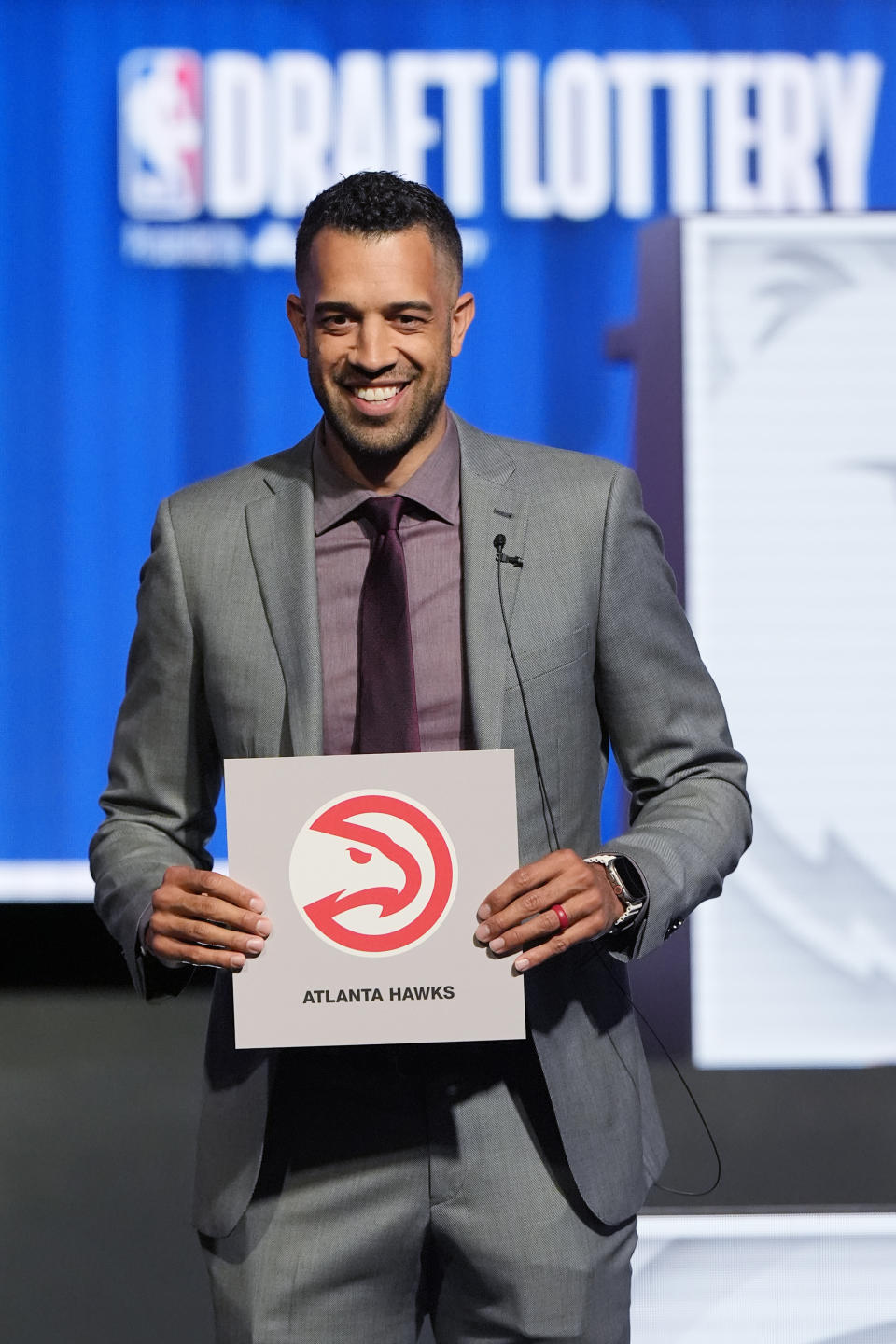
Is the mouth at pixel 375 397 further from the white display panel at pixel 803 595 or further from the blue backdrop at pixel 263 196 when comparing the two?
the blue backdrop at pixel 263 196

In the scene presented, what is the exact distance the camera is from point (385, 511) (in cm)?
139

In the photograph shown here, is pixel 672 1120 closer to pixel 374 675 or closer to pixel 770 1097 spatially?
pixel 770 1097

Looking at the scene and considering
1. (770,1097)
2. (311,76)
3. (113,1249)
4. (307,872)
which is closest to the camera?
(307,872)

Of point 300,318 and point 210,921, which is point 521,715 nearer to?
point 210,921

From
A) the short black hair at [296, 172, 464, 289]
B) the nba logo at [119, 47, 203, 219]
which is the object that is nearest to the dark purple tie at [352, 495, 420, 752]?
the short black hair at [296, 172, 464, 289]

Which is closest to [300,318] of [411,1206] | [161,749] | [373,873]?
[161,749]

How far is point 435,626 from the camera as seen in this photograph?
54.2 inches

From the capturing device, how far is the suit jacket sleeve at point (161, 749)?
1411mm

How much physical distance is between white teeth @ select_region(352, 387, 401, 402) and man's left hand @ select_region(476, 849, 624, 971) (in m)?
0.46

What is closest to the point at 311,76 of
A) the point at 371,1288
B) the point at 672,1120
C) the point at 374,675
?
the point at 672,1120

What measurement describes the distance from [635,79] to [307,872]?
3.46 m

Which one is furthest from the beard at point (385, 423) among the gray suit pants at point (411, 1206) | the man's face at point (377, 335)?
the gray suit pants at point (411, 1206)

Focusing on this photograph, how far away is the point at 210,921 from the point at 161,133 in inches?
134

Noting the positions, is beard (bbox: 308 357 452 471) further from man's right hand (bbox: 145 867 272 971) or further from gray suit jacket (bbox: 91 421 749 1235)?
man's right hand (bbox: 145 867 272 971)
